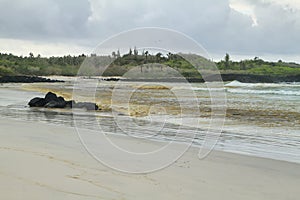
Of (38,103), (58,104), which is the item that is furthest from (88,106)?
(38,103)

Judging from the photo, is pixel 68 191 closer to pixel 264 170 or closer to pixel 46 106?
pixel 264 170

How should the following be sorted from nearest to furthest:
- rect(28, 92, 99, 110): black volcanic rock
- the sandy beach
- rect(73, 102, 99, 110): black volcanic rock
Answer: the sandy beach
rect(73, 102, 99, 110): black volcanic rock
rect(28, 92, 99, 110): black volcanic rock

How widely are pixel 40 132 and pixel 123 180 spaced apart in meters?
4.00

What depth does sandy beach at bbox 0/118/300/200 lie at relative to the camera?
4.03m

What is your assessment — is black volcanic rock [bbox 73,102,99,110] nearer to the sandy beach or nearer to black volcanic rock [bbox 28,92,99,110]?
black volcanic rock [bbox 28,92,99,110]

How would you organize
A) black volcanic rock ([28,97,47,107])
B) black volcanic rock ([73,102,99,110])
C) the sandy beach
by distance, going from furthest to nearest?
black volcanic rock ([28,97,47,107]) → black volcanic rock ([73,102,99,110]) → the sandy beach

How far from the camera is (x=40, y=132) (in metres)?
8.02

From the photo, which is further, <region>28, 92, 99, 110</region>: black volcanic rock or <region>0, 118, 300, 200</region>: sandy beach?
<region>28, 92, 99, 110</region>: black volcanic rock

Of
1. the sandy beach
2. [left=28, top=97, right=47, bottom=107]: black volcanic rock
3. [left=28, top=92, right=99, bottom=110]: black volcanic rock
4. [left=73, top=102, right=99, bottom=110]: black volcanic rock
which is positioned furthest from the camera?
[left=28, top=97, right=47, bottom=107]: black volcanic rock

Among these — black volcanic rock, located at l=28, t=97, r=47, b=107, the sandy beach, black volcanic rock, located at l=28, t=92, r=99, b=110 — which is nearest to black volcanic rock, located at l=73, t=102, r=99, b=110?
black volcanic rock, located at l=28, t=92, r=99, b=110

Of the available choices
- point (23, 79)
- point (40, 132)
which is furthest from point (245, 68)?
point (40, 132)

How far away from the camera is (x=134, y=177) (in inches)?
182

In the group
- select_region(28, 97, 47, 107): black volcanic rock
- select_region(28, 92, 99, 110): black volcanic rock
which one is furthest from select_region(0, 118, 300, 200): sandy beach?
select_region(28, 97, 47, 107): black volcanic rock

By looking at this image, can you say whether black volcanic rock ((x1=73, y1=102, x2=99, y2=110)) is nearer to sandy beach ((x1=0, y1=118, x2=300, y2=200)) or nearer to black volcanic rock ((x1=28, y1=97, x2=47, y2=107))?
black volcanic rock ((x1=28, y1=97, x2=47, y2=107))
